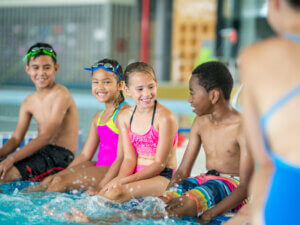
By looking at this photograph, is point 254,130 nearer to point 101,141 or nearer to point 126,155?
point 126,155

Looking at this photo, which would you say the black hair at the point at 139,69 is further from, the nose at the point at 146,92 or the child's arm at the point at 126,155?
the child's arm at the point at 126,155

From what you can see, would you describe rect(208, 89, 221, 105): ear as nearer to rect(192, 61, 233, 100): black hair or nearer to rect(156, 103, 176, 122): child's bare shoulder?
rect(192, 61, 233, 100): black hair

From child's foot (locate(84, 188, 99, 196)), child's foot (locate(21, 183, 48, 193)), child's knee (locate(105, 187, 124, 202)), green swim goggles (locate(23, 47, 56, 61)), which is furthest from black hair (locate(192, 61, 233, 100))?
green swim goggles (locate(23, 47, 56, 61))

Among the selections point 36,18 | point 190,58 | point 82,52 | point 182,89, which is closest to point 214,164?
point 182,89

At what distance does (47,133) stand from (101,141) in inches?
20.3

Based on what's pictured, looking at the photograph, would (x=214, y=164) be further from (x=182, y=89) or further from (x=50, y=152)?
(x=182, y=89)

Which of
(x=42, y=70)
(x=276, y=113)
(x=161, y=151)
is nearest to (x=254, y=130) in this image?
(x=276, y=113)

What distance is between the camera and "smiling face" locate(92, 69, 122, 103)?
3.50m

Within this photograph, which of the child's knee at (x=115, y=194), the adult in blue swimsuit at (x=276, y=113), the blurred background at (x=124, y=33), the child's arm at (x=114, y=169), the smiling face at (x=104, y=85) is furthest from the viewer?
the blurred background at (x=124, y=33)

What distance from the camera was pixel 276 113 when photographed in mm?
1177

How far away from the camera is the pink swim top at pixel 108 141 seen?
11.6 feet

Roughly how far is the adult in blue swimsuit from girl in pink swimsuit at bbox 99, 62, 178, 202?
1675 mm

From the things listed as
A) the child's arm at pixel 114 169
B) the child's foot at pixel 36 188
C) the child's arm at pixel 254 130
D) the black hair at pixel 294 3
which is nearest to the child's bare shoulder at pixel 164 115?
the child's arm at pixel 114 169

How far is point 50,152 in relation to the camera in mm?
3844
